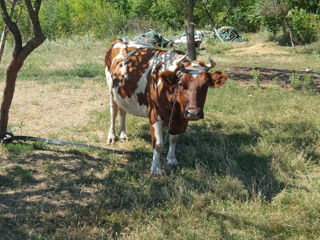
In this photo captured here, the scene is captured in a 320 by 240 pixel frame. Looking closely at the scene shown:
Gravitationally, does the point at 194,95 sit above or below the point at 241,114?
above

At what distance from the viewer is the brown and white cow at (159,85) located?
4469mm

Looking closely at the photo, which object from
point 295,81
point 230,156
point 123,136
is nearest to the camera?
point 230,156

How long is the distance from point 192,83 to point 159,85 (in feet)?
2.12

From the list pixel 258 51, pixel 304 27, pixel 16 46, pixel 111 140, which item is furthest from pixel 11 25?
pixel 304 27

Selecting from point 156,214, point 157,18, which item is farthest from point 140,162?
point 157,18

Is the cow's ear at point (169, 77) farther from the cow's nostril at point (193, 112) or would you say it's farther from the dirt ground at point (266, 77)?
the dirt ground at point (266, 77)

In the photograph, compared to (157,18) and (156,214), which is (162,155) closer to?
(156,214)

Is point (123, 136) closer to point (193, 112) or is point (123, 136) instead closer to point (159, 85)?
point (159, 85)

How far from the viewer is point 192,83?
14.6ft

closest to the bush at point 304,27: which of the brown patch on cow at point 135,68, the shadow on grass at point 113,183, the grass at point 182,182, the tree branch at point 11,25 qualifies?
the grass at point 182,182

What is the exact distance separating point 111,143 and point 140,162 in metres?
1.24

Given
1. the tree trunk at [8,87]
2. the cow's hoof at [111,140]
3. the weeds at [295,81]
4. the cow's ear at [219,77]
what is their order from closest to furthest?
the cow's ear at [219,77], the tree trunk at [8,87], the cow's hoof at [111,140], the weeds at [295,81]

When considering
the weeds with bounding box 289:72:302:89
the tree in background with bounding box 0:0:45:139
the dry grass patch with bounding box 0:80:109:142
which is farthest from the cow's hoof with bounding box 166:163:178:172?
the weeds with bounding box 289:72:302:89

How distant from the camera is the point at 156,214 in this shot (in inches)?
159
